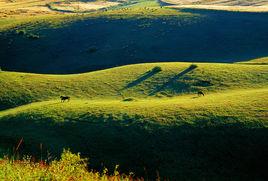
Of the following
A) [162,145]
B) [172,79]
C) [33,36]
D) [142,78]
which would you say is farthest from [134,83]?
[33,36]

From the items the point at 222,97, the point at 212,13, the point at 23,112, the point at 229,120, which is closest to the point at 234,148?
the point at 229,120

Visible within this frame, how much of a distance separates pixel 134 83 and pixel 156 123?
17659 mm

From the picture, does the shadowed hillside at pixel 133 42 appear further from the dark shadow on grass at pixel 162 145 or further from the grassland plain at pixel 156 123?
the dark shadow on grass at pixel 162 145

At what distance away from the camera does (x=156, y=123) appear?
1373 inches

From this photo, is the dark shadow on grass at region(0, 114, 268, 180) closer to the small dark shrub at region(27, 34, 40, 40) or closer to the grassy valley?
the grassy valley

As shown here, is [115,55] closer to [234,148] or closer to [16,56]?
[16,56]

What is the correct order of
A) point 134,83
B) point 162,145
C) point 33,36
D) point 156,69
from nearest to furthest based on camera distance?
point 162,145
point 134,83
point 156,69
point 33,36

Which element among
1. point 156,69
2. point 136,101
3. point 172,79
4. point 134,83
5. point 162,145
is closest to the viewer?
point 162,145

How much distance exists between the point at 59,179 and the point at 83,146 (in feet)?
66.2

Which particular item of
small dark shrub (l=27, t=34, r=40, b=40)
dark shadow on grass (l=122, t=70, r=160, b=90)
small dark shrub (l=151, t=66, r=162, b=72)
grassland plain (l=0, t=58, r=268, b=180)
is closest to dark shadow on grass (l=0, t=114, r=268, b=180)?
grassland plain (l=0, t=58, r=268, b=180)

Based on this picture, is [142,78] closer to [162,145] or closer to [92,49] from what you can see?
[162,145]

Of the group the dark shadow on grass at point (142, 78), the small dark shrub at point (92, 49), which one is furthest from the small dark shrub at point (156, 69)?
the small dark shrub at point (92, 49)

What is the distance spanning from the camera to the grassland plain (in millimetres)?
30469

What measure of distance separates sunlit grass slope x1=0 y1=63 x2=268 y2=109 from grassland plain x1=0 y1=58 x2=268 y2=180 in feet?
0.44
